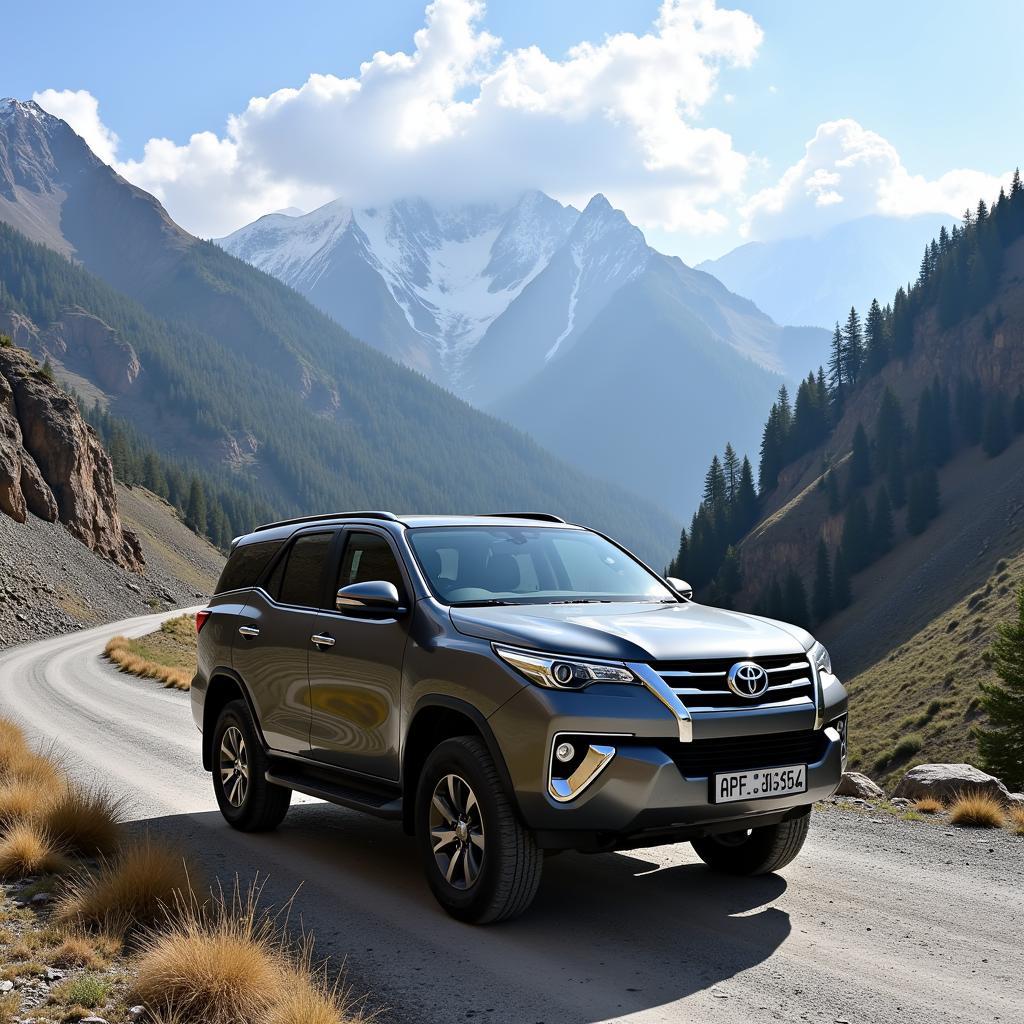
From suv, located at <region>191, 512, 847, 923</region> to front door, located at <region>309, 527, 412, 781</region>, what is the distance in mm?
14

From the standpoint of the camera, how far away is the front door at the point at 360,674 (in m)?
5.97

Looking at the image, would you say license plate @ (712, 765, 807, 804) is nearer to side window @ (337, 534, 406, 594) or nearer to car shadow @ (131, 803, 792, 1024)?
car shadow @ (131, 803, 792, 1024)

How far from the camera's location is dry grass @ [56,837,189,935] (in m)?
5.29

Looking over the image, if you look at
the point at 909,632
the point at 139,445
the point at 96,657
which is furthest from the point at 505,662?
the point at 139,445

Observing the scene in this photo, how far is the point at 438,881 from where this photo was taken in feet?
18.3

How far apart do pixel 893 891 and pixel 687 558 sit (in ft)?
396

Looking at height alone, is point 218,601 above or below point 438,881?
above

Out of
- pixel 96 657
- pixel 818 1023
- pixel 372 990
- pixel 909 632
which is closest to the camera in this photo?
pixel 818 1023

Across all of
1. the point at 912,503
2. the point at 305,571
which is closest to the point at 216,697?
the point at 305,571

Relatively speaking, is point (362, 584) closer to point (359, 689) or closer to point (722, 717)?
point (359, 689)

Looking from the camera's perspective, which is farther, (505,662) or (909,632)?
(909,632)

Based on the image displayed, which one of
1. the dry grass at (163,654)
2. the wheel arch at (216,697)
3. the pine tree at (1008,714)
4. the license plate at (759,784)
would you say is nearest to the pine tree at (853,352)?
the dry grass at (163,654)

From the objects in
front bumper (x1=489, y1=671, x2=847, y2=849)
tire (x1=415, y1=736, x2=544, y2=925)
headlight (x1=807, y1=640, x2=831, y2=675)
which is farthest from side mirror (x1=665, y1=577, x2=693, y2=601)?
tire (x1=415, y1=736, x2=544, y2=925)

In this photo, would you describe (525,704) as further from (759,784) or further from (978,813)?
(978,813)
